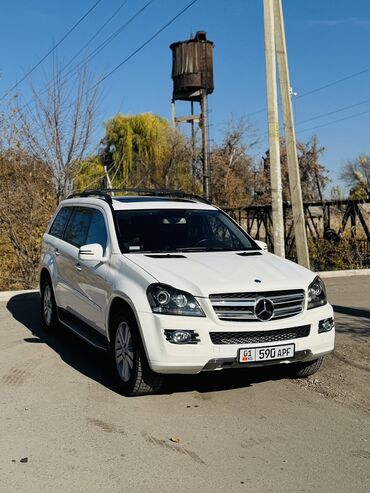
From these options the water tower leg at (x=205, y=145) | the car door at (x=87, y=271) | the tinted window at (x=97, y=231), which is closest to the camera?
the car door at (x=87, y=271)

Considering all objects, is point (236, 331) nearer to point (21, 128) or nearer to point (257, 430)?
point (257, 430)

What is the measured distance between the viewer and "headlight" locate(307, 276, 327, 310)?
5242 millimetres

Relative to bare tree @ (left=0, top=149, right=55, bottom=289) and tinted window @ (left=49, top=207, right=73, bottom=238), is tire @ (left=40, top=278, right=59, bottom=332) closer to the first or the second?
tinted window @ (left=49, top=207, right=73, bottom=238)

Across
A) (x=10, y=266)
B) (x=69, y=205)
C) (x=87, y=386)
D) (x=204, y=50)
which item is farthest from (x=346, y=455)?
(x=204, y=50)

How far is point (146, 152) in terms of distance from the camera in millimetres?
37750

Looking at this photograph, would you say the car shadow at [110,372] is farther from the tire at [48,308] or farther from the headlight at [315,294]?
the headlight at [315,294]

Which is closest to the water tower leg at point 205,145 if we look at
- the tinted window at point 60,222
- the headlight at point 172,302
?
the tinted window at point 60,222

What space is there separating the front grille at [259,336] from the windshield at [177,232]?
54.8 inches

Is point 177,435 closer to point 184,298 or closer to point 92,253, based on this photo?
point 184,298

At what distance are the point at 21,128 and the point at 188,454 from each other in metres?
11.1

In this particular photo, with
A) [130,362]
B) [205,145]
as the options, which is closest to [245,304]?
[130,362]

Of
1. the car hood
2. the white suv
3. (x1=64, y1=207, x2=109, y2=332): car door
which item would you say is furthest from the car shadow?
the car hood

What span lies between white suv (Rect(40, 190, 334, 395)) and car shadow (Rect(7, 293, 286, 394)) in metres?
0.33

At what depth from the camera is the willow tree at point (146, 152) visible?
31891 millimetres
